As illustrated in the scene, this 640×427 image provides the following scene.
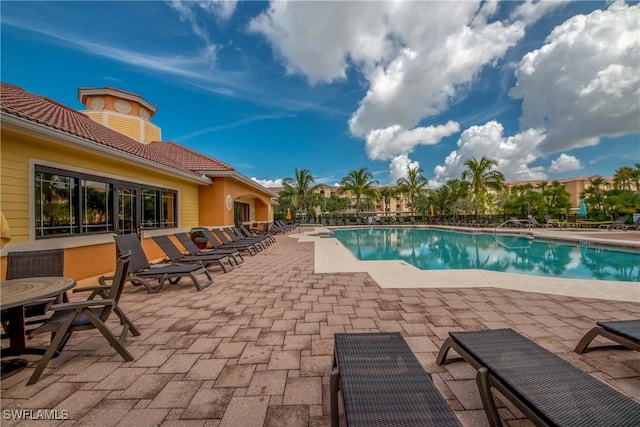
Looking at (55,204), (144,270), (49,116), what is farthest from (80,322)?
(49,116)

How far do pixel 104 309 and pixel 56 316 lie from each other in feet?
1.57

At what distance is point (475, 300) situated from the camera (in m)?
3.88

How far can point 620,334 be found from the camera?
6.94 ft

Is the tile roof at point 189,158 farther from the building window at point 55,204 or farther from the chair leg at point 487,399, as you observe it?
the chair leg at point 487,399

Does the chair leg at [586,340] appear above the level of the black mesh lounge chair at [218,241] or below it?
below

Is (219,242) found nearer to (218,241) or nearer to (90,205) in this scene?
(218,241)

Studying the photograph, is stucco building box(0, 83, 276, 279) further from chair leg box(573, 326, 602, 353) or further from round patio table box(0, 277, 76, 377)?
chair leg box(573, 326, 602, 353)

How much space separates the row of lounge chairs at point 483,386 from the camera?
1.26 meters

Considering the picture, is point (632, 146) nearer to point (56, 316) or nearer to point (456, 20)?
point (456, 20)

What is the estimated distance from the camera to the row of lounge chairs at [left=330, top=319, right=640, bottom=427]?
4.13ft

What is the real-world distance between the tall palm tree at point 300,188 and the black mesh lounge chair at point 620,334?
26.3 m

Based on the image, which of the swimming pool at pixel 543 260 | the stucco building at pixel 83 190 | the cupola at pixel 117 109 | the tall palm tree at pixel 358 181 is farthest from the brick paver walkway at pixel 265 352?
the tall palm tree at pixel 358 181

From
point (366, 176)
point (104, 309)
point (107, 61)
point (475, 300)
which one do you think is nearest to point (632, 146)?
point (366, 176)

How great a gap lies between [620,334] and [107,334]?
4232 mm
